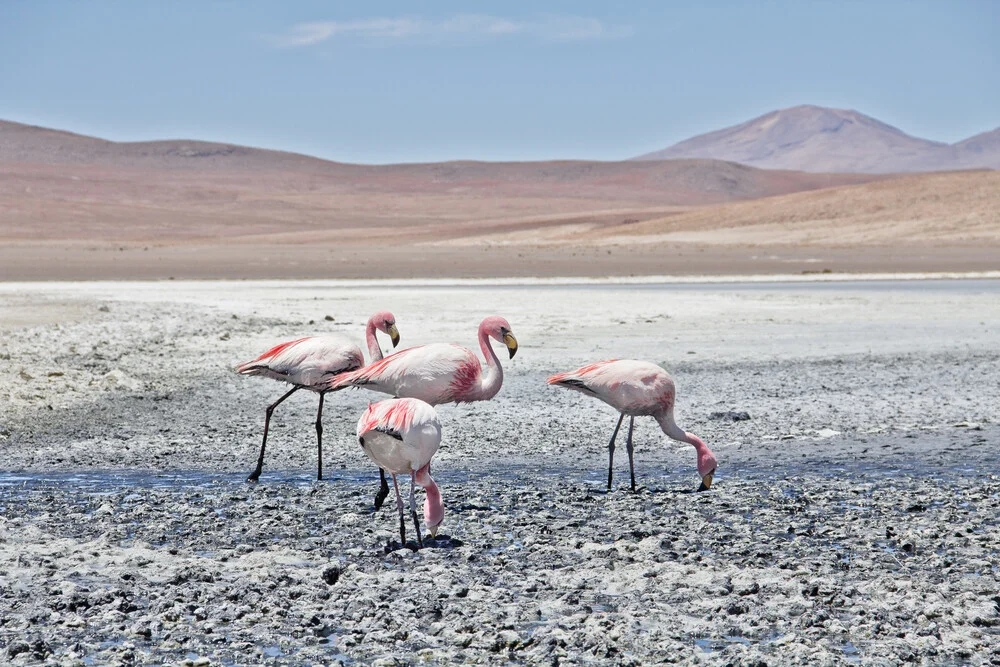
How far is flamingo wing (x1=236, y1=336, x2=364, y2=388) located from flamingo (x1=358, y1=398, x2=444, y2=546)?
222cm

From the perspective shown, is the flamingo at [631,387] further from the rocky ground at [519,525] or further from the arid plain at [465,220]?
the arid plain at [465,220]

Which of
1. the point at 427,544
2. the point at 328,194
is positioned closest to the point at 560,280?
the point at 427,544

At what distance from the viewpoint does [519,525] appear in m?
7.39

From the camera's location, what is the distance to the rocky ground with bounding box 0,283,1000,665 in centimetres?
544

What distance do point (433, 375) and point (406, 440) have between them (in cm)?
164

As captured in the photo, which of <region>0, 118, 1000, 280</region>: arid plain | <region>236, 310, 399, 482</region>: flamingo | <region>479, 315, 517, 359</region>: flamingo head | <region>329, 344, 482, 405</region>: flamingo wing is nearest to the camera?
<region>329, 344, 482, 405</region>: flamingo wing

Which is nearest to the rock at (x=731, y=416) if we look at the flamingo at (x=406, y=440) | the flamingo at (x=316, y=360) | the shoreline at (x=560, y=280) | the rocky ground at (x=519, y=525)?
the rocky ground at (x=519, y=525)

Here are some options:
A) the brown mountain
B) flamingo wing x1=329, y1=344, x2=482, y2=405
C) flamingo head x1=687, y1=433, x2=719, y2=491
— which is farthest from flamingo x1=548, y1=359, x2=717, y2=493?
the brown mountain

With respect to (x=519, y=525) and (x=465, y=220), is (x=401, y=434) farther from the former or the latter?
(x=465, y=220)

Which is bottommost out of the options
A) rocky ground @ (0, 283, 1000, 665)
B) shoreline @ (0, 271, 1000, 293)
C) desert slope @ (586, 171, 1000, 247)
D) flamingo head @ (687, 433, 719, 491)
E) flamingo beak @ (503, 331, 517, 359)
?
rocky ground @ (0, 283, 1000, 665)

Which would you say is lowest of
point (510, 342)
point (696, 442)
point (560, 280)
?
point (696, 442)

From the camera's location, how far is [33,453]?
392 inches

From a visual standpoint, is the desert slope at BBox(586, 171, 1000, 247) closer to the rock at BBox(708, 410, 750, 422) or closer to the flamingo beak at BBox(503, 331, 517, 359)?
the rock at BBox(708, 410, 750, 422)

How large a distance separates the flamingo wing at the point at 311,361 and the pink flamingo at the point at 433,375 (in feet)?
1.87
